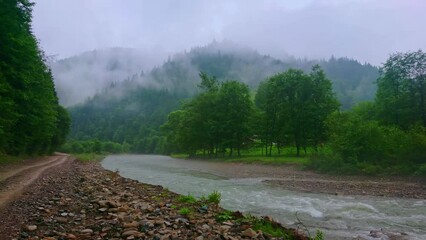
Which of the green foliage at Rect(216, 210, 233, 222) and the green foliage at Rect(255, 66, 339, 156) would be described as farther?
the green foliage at Rect(255, 66, 339, 156)

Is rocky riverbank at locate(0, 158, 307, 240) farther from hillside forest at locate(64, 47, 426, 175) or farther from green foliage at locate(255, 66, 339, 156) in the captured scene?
green foliage at locate(255, 66, 339, 156)

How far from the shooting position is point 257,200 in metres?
21.3

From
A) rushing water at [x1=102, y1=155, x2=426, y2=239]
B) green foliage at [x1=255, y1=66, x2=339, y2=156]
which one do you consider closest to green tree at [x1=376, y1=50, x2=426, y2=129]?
green foliage at [x1=255, y1=66, x2=339, y2=156]

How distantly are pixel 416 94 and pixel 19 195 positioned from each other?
51.2 m

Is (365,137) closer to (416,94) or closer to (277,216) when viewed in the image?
(416,94)

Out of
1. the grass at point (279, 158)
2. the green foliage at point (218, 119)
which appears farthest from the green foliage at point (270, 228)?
the green foliage at point (218, 119)

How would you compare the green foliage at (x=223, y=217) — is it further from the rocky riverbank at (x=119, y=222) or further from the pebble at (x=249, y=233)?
the pebble at (x=249, y=233)

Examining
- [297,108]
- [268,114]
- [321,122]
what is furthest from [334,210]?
[268,114]

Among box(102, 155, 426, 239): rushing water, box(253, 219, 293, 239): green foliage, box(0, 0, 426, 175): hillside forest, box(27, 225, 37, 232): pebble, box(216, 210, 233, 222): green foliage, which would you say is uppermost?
box(0, 0, 426, 175): hillside forest

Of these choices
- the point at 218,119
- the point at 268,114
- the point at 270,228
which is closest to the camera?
the point at 270,228

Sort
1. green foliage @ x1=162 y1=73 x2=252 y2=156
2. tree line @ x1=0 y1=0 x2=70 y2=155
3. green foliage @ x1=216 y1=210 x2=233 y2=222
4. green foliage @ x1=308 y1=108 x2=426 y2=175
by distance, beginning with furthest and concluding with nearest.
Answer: green foliage @ x1=162 y1=73 x2=252 y2=156 < green foliage @ x1=308 y1=108 x2=426 y2=175 < tree line @ x1=0 y1=0 x2=70 y2=155 < green foliage @ x1=216 y1=210 x2=233 y2=222

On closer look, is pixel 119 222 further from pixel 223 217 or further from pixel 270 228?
pixel 270 228

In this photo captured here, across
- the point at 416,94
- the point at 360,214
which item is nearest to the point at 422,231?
the point at 360,214

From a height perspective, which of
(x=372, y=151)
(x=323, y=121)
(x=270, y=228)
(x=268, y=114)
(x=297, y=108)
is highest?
(x=297, y=108)
